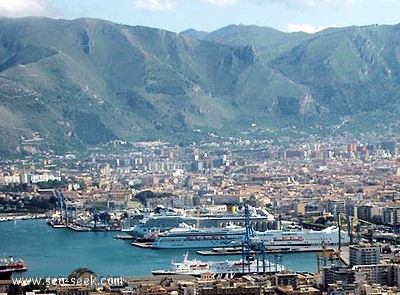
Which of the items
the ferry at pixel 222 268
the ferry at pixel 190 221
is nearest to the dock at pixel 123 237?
the ferry at pixel 190 221

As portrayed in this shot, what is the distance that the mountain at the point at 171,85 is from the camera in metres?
70.1

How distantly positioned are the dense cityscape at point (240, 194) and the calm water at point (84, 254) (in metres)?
1.50

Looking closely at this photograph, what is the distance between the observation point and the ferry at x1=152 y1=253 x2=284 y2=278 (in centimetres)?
2566

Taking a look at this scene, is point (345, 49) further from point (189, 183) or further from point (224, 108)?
point (189, 183)

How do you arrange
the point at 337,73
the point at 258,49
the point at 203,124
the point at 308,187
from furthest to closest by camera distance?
the point at 258,49
the point at 337,73
the point at 203,124
the point at 308,187

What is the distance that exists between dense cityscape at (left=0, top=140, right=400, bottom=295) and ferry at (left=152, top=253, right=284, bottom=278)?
3.54 feet

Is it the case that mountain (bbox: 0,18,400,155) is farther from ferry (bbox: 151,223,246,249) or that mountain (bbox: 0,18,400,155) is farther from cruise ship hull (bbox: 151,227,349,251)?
cruise ship hull (bbox: 151,227,349,251)

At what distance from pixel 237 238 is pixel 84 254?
4.43m

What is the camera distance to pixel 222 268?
2611 cm

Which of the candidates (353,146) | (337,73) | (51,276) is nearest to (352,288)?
(51,276)

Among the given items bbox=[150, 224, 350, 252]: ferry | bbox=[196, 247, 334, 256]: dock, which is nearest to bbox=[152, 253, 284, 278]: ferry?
bbox=[196, 247, 334, 256]: dock

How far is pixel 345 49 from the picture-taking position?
288 ft

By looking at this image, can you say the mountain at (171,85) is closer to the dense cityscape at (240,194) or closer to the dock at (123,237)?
the dense cityscape at (240,194)

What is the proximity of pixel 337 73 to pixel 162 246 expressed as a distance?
5424 centimetres
